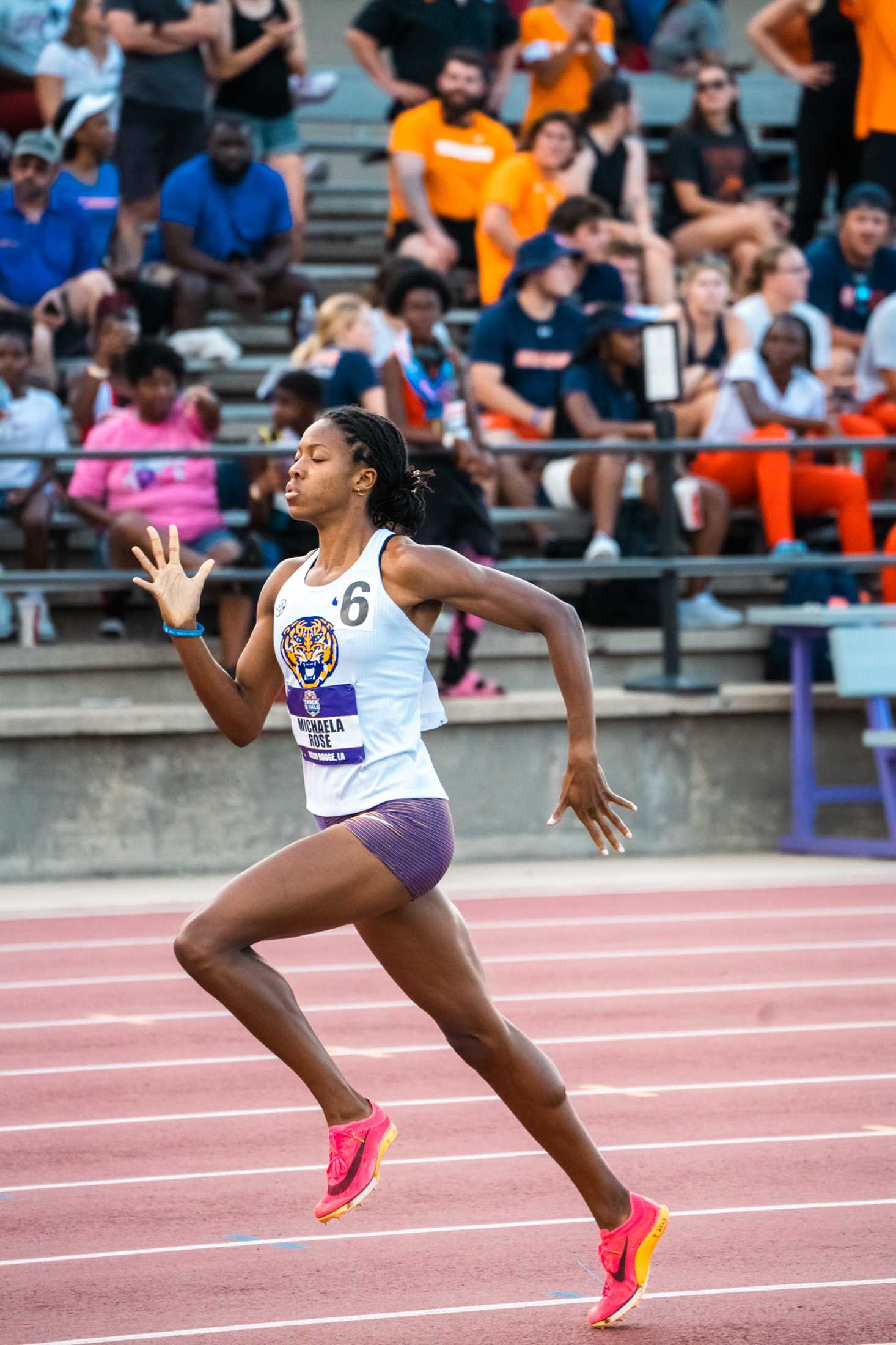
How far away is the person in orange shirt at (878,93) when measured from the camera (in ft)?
47.8

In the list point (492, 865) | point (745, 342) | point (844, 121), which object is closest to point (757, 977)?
point (492, 865)

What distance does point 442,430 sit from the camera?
10.8 m

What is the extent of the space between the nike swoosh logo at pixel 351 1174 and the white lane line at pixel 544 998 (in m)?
3.26

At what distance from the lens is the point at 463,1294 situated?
4723 mm

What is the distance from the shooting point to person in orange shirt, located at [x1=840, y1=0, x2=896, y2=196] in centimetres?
1458

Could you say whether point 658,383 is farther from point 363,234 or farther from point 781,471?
point 363,234

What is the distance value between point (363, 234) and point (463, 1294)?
40.3 ft

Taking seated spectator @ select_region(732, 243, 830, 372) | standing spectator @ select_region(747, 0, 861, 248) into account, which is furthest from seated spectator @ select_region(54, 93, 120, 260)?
standing spectator @ select_region(747, 0, 861, 248)

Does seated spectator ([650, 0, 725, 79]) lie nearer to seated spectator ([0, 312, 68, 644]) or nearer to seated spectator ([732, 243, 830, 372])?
seated spectator ([732, 243, 830, 372])

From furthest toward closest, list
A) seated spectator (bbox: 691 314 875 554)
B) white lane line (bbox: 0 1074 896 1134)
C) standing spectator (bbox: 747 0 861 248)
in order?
standing spectator (bbox: 747 0 861 248) → seated spectator (bbox: 691 314 875 554) → white lane line (bbox: 0 1074 896 1134)

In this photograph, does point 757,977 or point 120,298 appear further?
point 120,298

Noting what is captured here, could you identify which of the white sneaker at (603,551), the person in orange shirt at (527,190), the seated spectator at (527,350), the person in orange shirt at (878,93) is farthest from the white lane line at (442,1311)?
the person in orange shirt at (878,93)

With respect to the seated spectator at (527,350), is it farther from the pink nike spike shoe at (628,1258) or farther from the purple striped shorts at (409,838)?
the pink nike spike shoe at (628,1258)

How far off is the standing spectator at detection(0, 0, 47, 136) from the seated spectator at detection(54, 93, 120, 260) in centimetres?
73
